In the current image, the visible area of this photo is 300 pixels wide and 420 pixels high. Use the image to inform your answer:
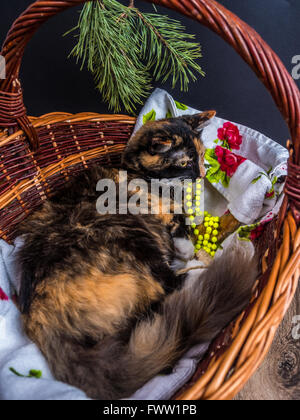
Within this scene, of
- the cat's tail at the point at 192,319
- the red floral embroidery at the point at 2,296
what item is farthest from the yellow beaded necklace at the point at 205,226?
the red floral embroidery at the point at 2,296

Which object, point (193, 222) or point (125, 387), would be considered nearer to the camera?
point (125, 387)

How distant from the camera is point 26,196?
52.1 inches

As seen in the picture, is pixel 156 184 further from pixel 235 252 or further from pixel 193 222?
pixel 235 252

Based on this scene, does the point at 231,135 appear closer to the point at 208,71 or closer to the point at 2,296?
the point at 208,71

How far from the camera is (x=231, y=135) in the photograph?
4.75 feet

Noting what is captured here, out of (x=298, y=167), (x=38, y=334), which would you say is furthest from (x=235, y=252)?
(x=38, y=334)

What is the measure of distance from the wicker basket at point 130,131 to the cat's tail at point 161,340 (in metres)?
0.04

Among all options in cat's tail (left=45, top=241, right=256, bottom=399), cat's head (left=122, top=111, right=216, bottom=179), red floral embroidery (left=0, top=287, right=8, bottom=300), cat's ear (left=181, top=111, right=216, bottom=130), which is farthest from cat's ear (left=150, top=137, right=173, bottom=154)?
red floral embroidery (left=0, top=287, right=8, bottom=300)

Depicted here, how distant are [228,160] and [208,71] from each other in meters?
0.64

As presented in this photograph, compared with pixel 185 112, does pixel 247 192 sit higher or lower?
lower

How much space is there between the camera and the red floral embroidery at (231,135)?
56.9 inches

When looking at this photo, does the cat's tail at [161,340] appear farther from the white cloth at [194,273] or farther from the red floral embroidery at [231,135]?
the red floral embroidery at [231,135]

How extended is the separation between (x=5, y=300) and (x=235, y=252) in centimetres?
67

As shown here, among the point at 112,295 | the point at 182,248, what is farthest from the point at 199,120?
the point at 112,295
